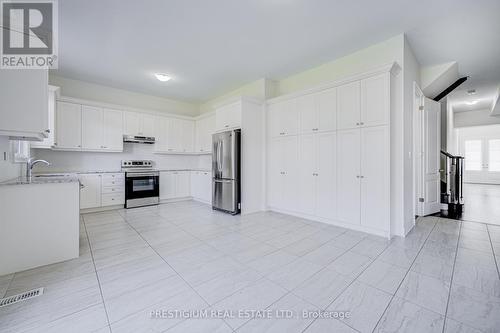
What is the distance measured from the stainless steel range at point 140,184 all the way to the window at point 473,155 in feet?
→ 41.6

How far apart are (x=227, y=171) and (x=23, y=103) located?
303cm

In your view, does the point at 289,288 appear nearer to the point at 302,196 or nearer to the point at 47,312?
the point at 47,312

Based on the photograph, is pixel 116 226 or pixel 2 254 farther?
pixel 116 226

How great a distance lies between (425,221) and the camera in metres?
3.73

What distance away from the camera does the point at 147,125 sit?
5375 millimetres

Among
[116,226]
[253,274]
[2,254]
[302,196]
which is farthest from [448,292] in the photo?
[116,226]

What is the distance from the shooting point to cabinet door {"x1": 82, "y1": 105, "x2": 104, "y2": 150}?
14.8 feet

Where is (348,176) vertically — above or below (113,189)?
above

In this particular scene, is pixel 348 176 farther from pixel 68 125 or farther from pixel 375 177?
pixel 68 125

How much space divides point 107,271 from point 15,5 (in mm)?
3122

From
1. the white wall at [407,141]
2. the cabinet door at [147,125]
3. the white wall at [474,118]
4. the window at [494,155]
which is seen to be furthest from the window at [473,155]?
the cabinet door at [147,125]

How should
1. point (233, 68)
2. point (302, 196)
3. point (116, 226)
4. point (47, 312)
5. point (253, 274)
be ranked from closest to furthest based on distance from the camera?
point (47, 312) → point (253, 274) → point (116, 226) → point (302, 196) → point (233, 68)

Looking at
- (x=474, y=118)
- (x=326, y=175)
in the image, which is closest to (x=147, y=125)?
(x=326, y=175)

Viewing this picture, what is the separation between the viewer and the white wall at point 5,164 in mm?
2252
